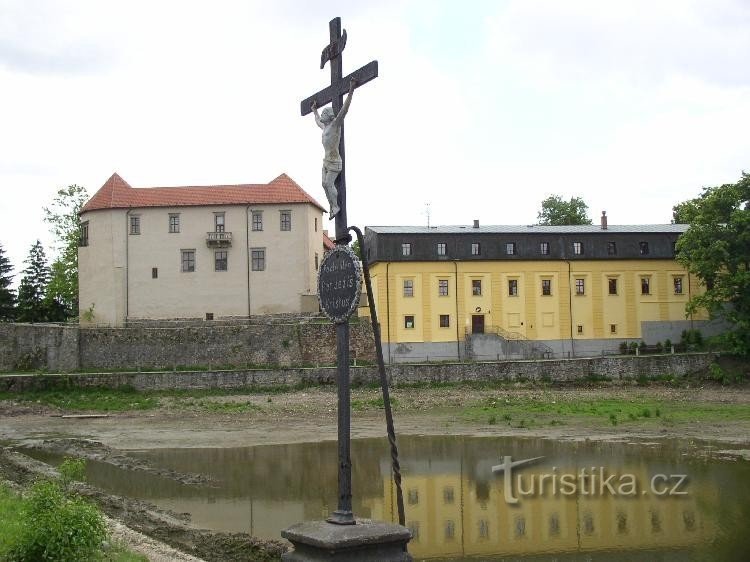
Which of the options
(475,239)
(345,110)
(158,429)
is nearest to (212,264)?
(475,239)

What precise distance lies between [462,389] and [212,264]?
21650 mm

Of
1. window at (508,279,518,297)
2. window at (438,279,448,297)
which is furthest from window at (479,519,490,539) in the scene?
window at (508,279,518,297)

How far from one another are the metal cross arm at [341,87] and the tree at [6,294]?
2578 inches

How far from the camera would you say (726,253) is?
47.1 meters

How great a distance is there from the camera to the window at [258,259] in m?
59.4

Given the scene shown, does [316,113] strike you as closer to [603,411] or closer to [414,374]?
[603,411]

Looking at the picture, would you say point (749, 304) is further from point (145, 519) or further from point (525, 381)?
point (145, 519)

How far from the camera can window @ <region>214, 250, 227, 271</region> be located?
59625 millimetres

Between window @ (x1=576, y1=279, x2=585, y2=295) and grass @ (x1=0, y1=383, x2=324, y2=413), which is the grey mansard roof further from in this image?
grass @ (x1=0, y1=383, x2=324, y2=413)

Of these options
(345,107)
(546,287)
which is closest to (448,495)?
(345,107)

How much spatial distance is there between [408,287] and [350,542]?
45736 mm

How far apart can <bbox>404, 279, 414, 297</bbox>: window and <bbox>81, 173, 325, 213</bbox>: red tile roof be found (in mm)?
10796

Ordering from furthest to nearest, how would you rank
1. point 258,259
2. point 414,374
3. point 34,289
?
1. point 34,289
2. point 258,259
3. point 414,374

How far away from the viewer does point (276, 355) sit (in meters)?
53.8
